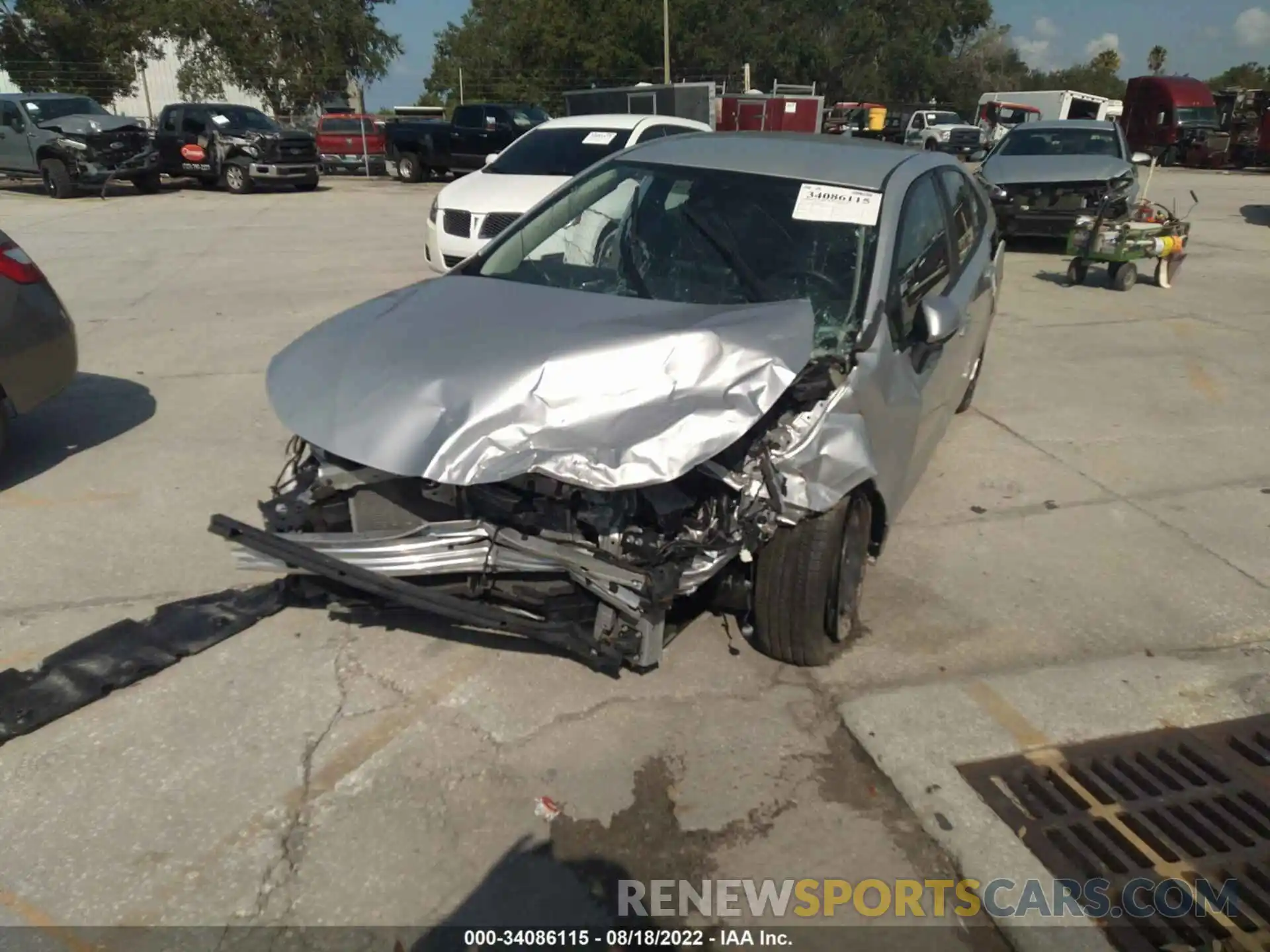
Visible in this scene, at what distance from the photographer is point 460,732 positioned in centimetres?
327

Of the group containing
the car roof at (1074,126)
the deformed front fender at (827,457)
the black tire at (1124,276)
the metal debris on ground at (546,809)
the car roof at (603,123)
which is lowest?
the metal debris on ground at (546,809)

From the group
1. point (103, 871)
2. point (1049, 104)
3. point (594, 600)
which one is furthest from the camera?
point (1049, 104)

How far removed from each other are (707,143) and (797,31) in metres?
56.3

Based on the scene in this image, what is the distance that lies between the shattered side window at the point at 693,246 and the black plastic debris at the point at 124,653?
69.9 inches

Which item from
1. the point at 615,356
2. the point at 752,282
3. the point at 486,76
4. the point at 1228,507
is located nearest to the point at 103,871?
the point at 615,356

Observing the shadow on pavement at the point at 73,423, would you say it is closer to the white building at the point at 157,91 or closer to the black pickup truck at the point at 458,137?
the black pickup truck at the point at 458,137

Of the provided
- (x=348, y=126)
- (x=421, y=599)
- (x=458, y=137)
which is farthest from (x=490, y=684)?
(x=348, y=126)

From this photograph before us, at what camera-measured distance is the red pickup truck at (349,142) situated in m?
28.1

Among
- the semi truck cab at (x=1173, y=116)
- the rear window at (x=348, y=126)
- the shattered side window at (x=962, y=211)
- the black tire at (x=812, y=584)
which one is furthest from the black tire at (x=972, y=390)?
the semi truck cab at (x=1173, y=116)

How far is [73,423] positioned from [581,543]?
456cm

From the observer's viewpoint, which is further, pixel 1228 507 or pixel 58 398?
pixel 58 398

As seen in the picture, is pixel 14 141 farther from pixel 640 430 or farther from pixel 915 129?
pixel 915 129

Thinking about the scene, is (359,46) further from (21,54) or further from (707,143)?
(707,143)

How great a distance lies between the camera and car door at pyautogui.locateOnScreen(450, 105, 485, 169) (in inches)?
902
